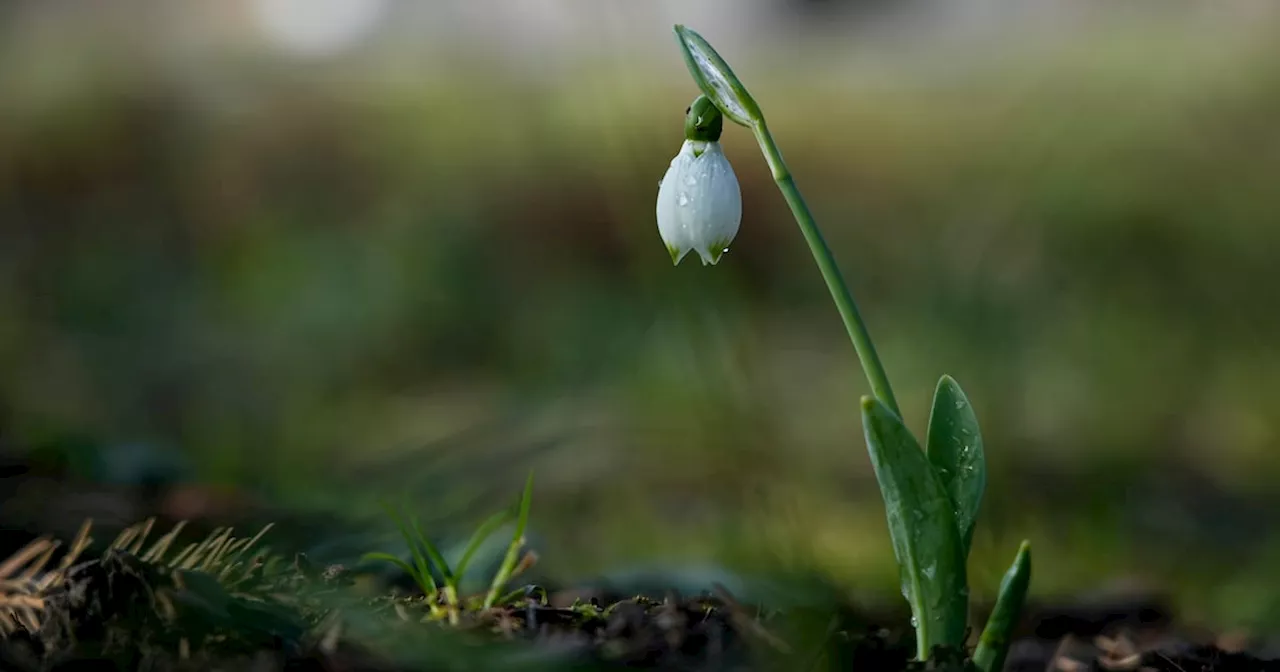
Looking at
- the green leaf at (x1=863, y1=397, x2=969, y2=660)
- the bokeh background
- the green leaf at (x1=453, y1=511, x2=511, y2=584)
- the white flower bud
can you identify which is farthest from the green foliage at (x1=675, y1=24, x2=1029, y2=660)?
the bokeh background

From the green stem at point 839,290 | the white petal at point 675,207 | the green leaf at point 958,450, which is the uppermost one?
the white petal at point 675,207

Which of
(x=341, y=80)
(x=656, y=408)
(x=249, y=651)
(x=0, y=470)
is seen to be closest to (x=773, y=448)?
(x=656, y=408)

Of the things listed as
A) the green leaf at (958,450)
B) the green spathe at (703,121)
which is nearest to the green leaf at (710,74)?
the green spathe at (703,121)

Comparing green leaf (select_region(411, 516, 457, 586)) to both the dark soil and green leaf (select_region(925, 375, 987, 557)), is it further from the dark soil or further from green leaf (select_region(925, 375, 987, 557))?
green leaf (select_region(925, 375, 987, 557))

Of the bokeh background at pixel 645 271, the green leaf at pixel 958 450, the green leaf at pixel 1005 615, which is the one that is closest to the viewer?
the green leaf at pixel 1005 615

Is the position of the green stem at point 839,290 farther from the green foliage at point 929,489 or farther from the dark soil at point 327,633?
the dark soil at point 327,633

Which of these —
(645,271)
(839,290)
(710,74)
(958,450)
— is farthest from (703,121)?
(645,271)
